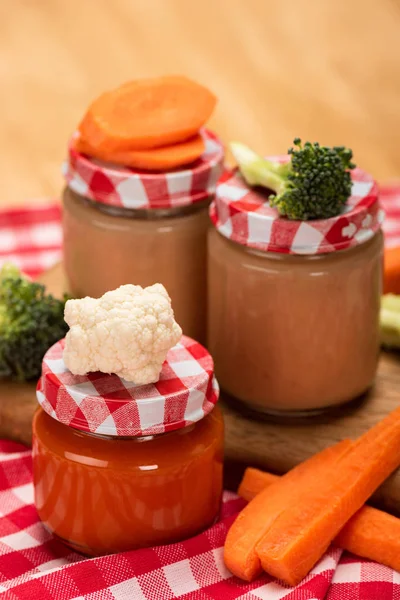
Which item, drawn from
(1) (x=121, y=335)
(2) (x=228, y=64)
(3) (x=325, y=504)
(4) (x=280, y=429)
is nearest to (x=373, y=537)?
(3) (x=325, y=504)

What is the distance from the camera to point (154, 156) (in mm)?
2596

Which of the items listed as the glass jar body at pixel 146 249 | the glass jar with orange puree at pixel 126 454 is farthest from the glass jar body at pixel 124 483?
the glass jar body at pixel 146 249

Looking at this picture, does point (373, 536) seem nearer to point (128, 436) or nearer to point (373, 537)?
point (373, 537)

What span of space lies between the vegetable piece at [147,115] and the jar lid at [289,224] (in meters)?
0.26

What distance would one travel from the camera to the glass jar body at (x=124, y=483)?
208 cm

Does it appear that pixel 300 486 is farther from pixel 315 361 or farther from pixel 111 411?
pixel 111 411

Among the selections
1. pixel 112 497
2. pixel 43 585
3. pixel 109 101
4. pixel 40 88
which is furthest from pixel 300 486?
pixel 40 88

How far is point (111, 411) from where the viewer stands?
2.03 metres

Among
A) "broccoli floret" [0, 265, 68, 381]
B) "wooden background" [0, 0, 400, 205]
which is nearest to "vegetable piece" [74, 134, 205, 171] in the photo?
"broccoli floret" [0, 265, 68, 381]

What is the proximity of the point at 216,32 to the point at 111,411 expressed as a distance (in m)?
3.16

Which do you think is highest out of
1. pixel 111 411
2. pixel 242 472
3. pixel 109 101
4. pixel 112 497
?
pixel 109 101

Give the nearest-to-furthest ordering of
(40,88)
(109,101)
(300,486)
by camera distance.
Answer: (300,486) → (109,101) → (40,88)

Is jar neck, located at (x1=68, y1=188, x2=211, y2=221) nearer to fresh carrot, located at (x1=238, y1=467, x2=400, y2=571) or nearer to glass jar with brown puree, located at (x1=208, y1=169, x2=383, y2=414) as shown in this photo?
glass jar with brown puree, located at (x1=208, y1=169, x2=383, y2=414)

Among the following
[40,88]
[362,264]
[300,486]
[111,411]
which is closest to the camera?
[111,411]
